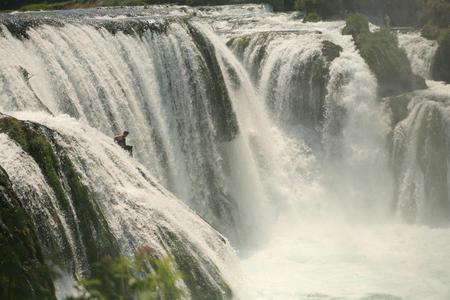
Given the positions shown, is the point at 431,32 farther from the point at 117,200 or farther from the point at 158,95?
the point at 117,200

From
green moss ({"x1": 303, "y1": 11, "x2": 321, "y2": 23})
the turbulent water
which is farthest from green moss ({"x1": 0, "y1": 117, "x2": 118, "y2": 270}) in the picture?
green moss ({"x1": 303, "y1": 11, "x2": 321, "y2": 23})

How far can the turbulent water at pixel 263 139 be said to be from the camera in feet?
47.9

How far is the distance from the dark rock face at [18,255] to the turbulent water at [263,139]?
234 cm

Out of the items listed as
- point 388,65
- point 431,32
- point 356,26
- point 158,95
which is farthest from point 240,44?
point 431,32

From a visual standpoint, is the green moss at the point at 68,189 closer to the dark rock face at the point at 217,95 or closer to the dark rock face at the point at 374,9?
the dark rock face at the point at 217,95

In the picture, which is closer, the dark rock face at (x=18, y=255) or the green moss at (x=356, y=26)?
the dark rock face at (x=18, y=255)

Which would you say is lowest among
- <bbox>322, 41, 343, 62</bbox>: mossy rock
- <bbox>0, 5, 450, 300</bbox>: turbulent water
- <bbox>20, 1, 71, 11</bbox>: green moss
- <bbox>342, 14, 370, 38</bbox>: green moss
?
<bbox>0, 5, 450, 300</bbox>: turbulent water

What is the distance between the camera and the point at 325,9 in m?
32.2

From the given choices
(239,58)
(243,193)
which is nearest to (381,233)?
(243,193)

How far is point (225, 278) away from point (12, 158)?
16.2 feet

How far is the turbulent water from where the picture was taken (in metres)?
14.6

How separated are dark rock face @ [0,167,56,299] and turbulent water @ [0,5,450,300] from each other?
2344 millimetres

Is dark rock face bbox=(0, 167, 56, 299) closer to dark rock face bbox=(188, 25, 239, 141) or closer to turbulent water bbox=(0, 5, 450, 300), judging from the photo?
turbulent water bbox=(0, 5, 450, 300)

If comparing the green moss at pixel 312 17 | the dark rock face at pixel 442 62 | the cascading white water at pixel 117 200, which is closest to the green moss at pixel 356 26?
the dark rock face at pixel 442 62
